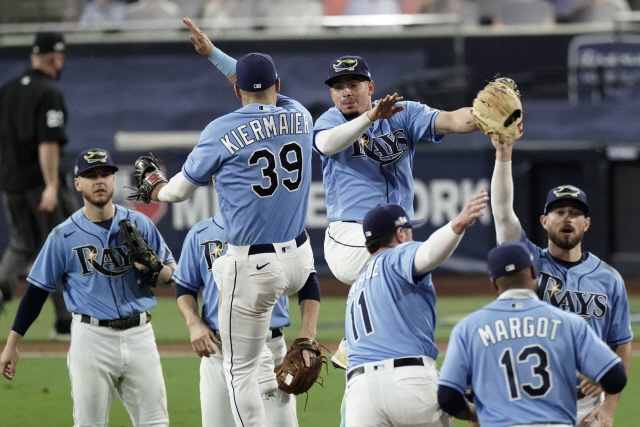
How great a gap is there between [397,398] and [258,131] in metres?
1.56

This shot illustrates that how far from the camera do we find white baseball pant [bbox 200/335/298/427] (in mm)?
5602

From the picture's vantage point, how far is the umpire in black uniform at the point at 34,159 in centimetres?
930

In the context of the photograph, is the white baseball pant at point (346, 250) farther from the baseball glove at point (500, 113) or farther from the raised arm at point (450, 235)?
the raised arm at point (450, 235)

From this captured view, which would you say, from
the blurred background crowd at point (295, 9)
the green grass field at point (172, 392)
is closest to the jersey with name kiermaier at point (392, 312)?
the green grass field at point (172, 392)

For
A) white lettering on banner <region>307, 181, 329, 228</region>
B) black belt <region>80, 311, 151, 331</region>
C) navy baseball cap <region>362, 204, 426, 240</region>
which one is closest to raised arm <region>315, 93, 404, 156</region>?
navy baseball cap <region>362, 204, 426, 240</region>

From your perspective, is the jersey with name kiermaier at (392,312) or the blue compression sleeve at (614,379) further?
the jersey with name kiermaier at (392,312)

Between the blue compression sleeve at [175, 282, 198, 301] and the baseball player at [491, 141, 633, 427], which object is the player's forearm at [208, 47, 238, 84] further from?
the baseball player at [491, 141, 633, 427]

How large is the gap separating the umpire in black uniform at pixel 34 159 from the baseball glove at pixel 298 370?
14.3 feet

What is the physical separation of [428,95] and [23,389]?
747 cm

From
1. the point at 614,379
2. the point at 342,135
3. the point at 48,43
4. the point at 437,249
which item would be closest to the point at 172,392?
the point at 342,135

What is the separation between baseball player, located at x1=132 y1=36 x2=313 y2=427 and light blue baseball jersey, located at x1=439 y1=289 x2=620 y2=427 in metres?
1.41

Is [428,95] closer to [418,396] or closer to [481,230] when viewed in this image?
[481,230]

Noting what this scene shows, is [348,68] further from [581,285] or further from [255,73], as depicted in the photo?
[581,285]

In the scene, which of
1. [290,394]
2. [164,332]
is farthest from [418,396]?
[164,332]
